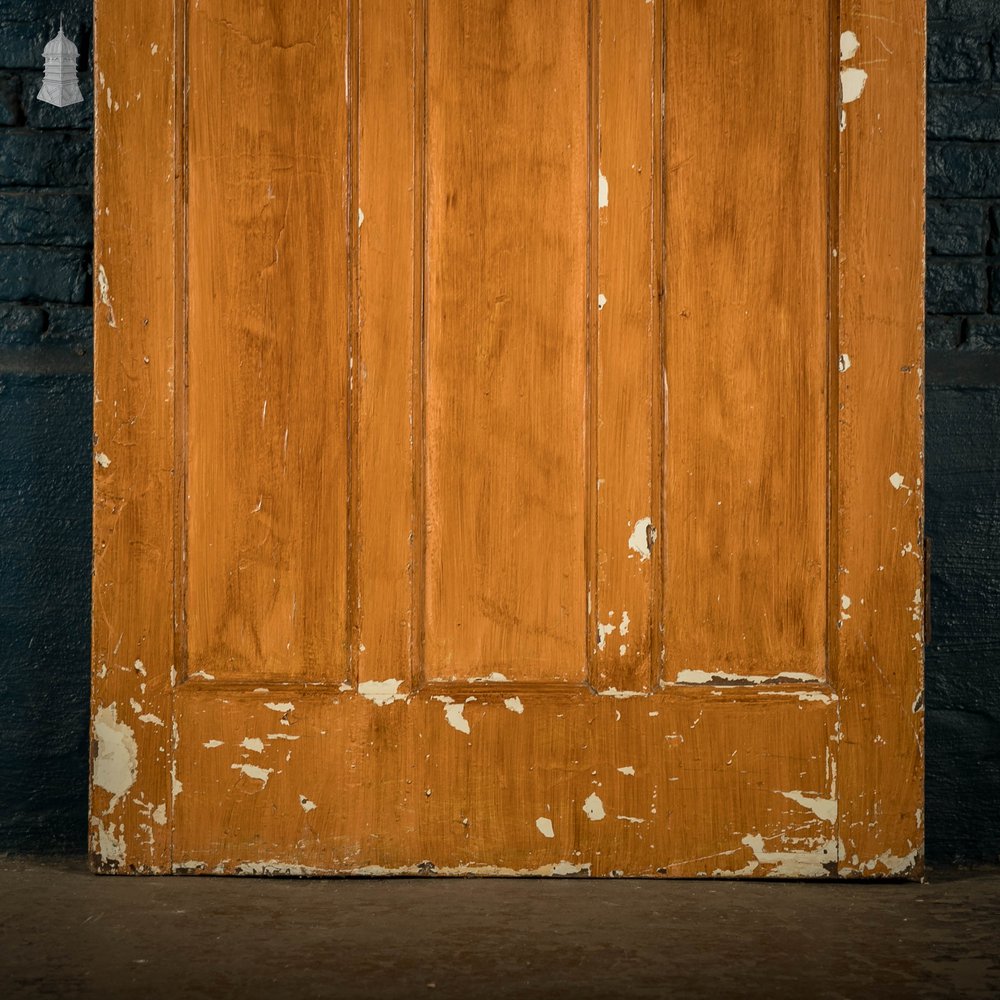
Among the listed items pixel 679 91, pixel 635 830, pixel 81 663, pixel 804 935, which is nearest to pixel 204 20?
pixel 679 91

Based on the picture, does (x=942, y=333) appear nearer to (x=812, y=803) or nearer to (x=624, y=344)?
(x=624, y=344)

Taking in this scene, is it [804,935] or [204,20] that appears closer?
[804,935]

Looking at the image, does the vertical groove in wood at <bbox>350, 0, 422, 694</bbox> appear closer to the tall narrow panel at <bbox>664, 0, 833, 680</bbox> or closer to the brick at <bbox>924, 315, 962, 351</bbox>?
the tall narrow panel at <bbox>664, 0, 833, 680</bbox>

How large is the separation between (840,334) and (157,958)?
1.49m

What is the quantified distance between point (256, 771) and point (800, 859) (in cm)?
97

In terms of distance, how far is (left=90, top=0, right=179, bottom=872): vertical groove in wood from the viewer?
1.99 m

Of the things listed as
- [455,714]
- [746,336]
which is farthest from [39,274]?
[746,336]

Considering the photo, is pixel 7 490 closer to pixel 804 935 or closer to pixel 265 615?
pixel 265 615

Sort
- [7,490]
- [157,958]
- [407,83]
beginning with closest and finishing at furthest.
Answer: [157,958], [407,83], [7,490]

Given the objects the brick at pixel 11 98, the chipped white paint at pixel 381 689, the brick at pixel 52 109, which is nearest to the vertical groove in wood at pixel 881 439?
the chipped white paint at pixel 381 689

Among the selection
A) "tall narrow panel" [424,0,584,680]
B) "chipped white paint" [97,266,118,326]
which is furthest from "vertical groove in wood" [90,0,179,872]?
"tall narrow panel" [424,0,584,680]

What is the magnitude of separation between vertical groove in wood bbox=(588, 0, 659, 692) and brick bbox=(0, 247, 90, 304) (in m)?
1.00

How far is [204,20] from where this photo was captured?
1.98m

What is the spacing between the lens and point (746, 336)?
1.99 m
